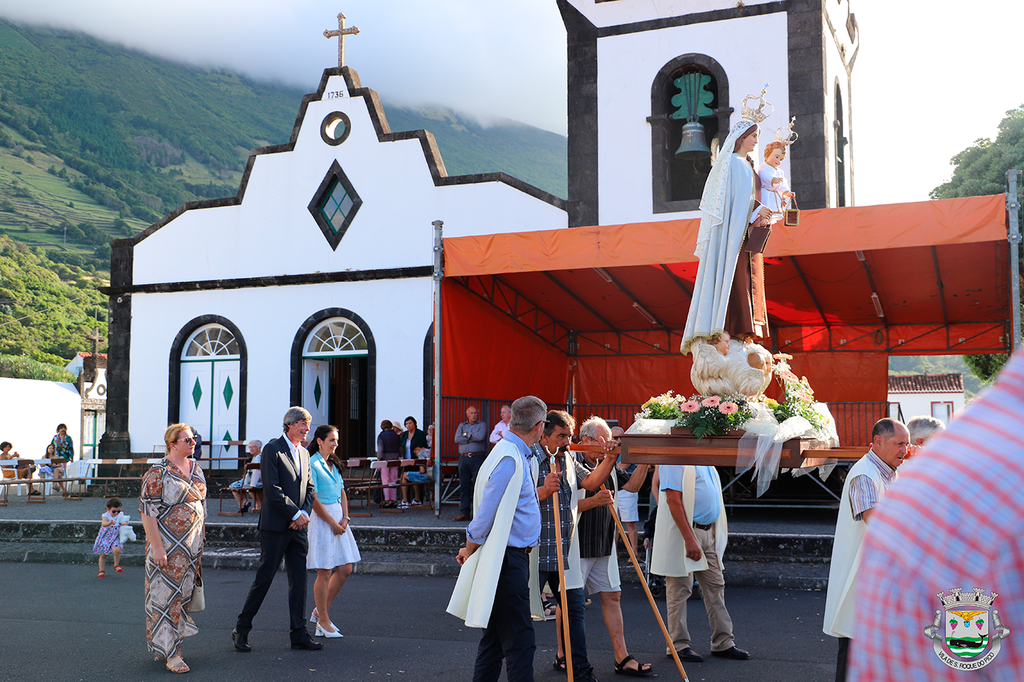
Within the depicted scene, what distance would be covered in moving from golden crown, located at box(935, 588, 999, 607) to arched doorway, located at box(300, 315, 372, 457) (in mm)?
17183

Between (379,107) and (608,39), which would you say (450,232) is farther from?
(608,39)

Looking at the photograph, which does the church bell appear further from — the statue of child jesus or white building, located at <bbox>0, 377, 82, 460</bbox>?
white building, located at <bbox>0, 377, 82, 460</bbox>

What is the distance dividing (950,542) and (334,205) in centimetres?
1870

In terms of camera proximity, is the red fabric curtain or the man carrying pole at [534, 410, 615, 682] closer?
the man carrying pole at [534, 410, 615, 682]

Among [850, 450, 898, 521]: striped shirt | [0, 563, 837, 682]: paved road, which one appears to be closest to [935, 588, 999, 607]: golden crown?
[850, 450, 898, 521]: striped shirt

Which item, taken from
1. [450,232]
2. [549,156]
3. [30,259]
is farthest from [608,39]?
[549,156]

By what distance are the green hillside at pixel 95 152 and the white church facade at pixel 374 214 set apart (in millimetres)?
44107

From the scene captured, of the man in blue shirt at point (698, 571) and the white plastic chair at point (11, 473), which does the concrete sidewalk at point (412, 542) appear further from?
the white plastic chair at point (11, 473)

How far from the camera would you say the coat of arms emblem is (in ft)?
3.23

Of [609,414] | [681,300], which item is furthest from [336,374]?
[681,300]

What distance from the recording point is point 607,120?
17.0 meters

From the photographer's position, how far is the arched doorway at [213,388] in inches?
739

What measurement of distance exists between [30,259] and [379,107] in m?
58.0

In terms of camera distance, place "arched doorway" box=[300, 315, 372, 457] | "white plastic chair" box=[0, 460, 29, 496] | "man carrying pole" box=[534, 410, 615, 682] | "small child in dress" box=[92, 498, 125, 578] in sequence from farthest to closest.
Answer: "white plastic chair" box=[0, 460, 29, 496] → "arched doorway" box=[300, 315, 372, 457] → "small child in dress" box=[92, 498, 125, 578] → "man carrying pole" box=[534, 410, 615, 682]
